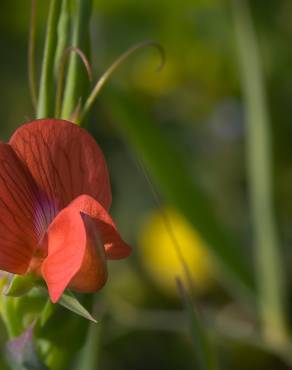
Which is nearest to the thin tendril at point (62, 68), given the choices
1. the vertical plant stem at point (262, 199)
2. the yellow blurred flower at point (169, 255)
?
the vertical plant stem at point (262, 199)

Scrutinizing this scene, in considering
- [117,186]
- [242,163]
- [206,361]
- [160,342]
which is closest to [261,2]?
[242,163]

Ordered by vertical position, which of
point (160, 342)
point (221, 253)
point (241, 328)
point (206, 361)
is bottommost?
point (160, 342)

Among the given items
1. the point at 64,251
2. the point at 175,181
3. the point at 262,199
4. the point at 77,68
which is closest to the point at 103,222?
the point at 64,251

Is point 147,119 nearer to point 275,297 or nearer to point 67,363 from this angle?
point 275,297

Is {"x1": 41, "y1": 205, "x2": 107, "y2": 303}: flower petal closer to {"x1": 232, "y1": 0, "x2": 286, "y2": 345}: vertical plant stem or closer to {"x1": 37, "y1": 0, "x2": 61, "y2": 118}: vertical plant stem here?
{"x1": 37, "y1": 0, "x2": 61, "y2": 118}: vertical plant stem

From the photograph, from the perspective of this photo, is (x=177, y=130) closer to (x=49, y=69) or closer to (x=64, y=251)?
(x=49, y=69)

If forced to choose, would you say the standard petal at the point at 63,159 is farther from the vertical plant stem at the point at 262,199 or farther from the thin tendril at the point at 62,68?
the vertical plant stem at the point at 262,199
